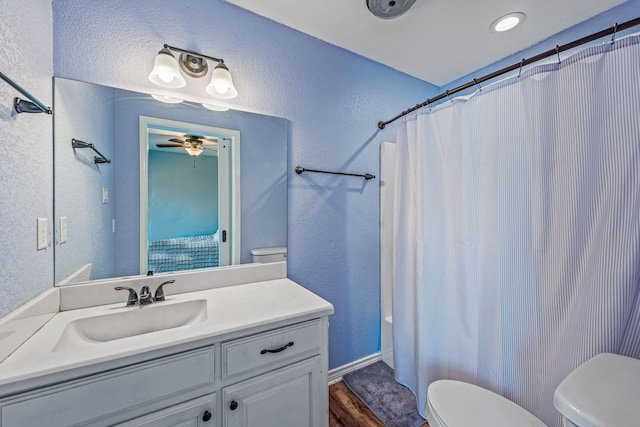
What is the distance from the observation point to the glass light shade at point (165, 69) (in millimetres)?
1175

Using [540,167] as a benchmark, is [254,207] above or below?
below

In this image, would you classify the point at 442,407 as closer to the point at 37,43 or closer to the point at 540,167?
the point at 540,167

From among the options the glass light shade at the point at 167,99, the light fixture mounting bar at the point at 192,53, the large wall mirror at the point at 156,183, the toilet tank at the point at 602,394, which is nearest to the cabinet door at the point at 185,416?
the large wall mirror at the point at 156,183

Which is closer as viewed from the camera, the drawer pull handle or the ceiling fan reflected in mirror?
the drawer pull handle

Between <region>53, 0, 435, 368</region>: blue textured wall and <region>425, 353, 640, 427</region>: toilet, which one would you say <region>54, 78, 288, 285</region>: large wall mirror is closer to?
<region>53, 0, 435, 368</region>: blue textured wall

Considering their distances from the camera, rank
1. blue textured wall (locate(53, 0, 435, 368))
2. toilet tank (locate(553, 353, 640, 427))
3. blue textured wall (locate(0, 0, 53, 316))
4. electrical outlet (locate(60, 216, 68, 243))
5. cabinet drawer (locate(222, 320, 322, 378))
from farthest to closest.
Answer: blue textured wall (locate(53, 0, 435, 368)), electrical outlet (locate(60, 216, 68, 243)), cabinet drawer (locate(222, 320, 322, 378)), blue textured wall (locate(0, 0, 53, 316)), toilet tank (locate(553, 353, 640, 427))

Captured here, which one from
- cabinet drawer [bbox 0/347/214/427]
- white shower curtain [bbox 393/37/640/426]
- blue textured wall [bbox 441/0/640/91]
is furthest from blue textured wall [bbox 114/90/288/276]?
blue textured wall [bbox 441/0/640/91]

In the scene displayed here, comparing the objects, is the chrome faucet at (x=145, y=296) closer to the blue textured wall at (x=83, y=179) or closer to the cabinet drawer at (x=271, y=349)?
the blue textured wall at (x=83, y=179)

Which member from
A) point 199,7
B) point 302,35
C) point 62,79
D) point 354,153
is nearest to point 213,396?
point 62,79

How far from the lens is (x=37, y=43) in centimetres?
95

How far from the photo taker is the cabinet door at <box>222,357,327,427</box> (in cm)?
92

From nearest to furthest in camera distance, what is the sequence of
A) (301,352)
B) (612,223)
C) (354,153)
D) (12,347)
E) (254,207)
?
(12,347) < (612,223) < (301,352) < (254,207) < (354,153)

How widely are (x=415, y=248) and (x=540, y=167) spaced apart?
0.72 m

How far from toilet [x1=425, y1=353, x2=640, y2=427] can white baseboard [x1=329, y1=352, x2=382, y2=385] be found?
856 mm
